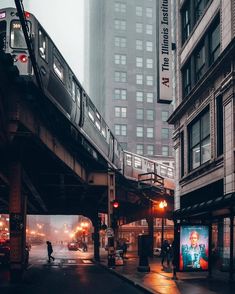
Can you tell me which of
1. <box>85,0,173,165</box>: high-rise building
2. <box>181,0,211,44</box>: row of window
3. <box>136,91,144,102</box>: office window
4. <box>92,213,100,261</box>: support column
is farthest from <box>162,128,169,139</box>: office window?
<box>181,0,211,44</box>: row of window

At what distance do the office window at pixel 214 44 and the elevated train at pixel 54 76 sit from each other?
7.63m

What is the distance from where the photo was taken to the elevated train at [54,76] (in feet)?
68.4

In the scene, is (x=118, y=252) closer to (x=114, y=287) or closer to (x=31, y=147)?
(x=31, y=147)

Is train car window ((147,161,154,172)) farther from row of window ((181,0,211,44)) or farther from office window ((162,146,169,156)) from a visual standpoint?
office window ((162,146,169,156))

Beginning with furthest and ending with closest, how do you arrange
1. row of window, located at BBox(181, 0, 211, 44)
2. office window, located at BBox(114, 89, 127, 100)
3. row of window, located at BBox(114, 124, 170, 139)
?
office window, located at BBox(114, 89, 127, 100), row of window, located at BBox(114, 124, 170, 139), row of window, located at BBox(181, 0, 211, 44)

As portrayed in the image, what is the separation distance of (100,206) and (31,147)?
29404mm

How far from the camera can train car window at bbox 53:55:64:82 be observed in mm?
23547

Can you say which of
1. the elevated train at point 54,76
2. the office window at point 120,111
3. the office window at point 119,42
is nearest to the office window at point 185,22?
the elevated train at point 54,76

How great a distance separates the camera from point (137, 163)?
49.1 metres

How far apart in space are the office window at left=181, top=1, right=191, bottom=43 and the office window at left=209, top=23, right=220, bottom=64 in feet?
18.6

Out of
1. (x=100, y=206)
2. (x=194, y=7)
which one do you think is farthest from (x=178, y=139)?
(x=100, y=206)

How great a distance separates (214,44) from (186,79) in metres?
6.57

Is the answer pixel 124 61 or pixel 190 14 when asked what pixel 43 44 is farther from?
pixel 124 61

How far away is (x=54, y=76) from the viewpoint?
23.0 metres
